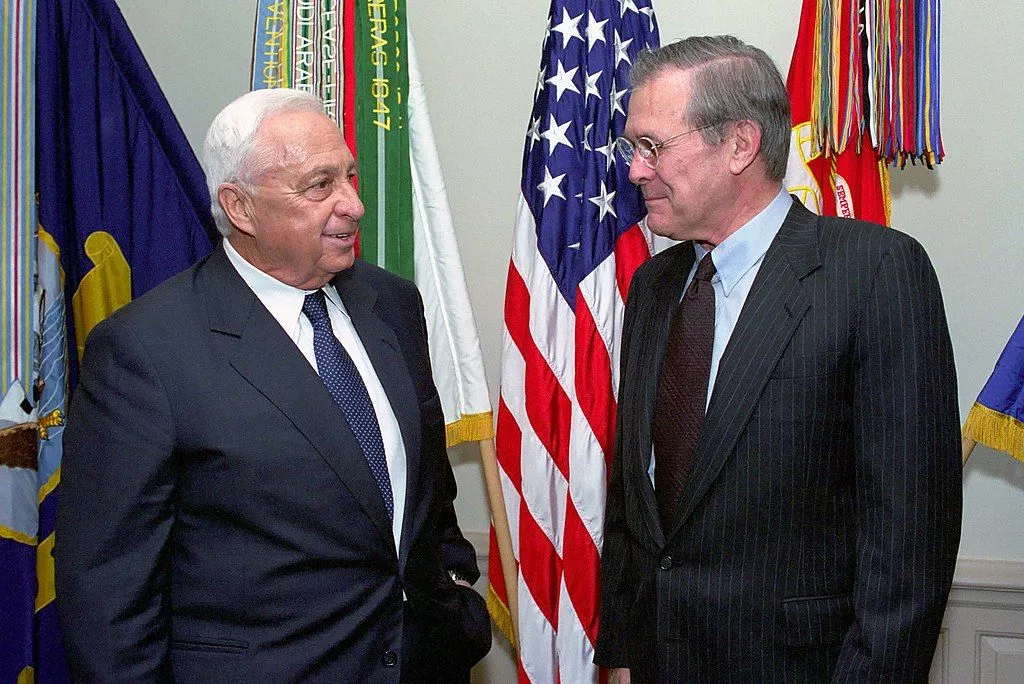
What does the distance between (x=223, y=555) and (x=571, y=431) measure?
3.82 ft

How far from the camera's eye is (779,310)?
1.67 meters

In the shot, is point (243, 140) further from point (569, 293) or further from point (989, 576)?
point (989, 576)

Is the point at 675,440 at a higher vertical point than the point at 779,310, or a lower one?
lower

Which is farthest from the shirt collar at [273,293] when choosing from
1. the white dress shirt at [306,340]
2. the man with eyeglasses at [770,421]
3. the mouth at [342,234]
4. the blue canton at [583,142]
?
the blue canton at [583,142]

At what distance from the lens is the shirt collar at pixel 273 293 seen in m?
1.74

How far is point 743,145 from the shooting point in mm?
1815

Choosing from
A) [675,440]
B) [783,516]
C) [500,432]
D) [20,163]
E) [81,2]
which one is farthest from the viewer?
[500,432]

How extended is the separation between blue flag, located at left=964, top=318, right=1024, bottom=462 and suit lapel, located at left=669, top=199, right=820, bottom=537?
0.92 metres

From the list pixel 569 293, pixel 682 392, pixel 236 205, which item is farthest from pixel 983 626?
pixel 236 205

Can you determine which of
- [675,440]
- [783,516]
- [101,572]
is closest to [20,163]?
[101,572]

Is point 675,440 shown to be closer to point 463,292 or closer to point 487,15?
point 463,292

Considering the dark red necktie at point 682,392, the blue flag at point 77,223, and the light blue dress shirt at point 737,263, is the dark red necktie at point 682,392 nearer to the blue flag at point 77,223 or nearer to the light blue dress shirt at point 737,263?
the light blue dress shirt at point 737,263

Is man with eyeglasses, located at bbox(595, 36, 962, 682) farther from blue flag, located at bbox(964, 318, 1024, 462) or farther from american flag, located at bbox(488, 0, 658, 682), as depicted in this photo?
blue flag, located at bbox(964, 318, 1024, 462)

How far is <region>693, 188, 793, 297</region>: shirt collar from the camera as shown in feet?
5.85
